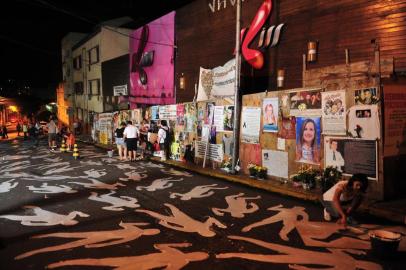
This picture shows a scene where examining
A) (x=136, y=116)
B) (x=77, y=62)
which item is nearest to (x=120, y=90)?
(x=136, y=116)

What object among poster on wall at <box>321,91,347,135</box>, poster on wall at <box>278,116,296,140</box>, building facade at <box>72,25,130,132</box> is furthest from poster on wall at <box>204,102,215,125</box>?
building facade at <box>72,25,130,132</box>

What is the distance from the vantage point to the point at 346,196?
24.5 feet

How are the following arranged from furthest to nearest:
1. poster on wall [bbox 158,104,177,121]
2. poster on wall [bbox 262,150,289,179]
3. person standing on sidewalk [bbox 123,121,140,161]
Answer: poster on wall [bbox 158,104,177,121], person standing on sidewalk [bbox 123,121,140,161], poster on wall [bbox 262,150,289,179]

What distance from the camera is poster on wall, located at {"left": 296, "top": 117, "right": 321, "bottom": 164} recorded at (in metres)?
10.6

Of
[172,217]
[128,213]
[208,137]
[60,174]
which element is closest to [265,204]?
[172,217]

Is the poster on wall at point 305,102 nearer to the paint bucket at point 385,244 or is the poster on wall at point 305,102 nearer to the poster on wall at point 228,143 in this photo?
the poster on wall at point 228,143

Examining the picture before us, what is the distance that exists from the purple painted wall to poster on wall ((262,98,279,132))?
1106cm

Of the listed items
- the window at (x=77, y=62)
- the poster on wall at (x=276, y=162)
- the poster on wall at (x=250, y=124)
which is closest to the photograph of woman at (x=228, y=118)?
the poster on wall at (x=250, y=124)

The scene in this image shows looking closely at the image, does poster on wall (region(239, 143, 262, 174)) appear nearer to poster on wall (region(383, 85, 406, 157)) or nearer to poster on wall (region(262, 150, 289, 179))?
poster on wall (region(262, 150, 289, 179))

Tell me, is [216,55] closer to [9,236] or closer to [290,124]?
[290,124]

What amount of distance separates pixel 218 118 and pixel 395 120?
23.8 ft

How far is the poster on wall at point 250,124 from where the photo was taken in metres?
13.0

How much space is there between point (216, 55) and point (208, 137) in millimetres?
5281

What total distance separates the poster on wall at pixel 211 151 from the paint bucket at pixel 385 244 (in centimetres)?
930
